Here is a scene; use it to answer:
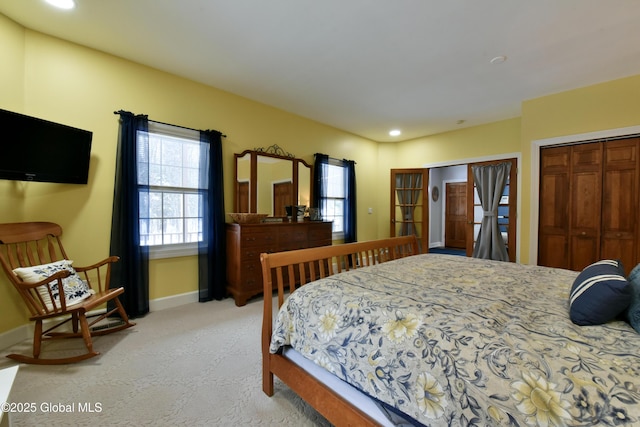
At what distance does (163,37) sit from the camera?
94.1 inches

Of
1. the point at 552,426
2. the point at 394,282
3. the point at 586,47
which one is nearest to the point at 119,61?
the point at 394,282

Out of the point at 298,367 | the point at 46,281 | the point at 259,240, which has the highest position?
the point at 259,240

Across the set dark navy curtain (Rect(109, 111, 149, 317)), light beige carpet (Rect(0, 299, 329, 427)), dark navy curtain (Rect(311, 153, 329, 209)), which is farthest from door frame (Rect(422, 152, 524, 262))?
dark navy curtain (Rect(109, 111, 149, 317))

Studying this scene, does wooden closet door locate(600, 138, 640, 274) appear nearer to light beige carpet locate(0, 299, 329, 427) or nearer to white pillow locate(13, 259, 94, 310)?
light beige carpet locate(0, 299, 329, 427)

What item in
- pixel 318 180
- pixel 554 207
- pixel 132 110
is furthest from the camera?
pixel 318 180

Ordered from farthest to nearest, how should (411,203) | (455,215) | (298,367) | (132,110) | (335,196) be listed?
(455,215)
(411,203)
(335,196)
(132,110)
(298,367)

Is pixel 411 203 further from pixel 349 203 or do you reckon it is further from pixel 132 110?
pixel 132 110

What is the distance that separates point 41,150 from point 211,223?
1.61 metres

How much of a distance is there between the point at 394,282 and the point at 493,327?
0.65 m

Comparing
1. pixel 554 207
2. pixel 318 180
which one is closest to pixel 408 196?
pixel 318 180

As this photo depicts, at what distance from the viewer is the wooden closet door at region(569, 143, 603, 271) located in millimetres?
3271

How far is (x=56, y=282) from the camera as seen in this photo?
2.12 meters

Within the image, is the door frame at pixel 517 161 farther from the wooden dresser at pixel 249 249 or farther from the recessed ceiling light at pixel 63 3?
the recessed ceiling light at pixel 63 3

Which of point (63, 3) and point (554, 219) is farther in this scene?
point (554, 219)
